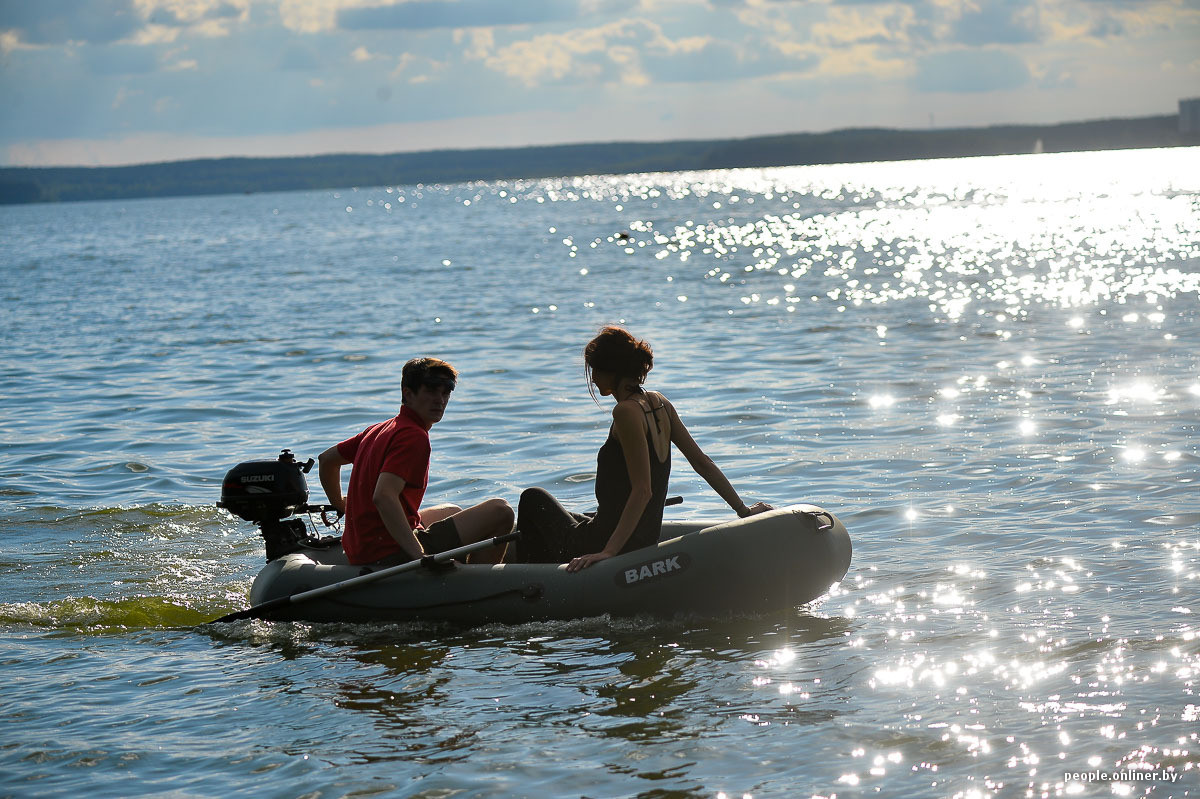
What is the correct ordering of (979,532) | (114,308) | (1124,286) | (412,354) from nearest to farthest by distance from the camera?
1. (979,532)
2. (412,354)
3. (1124,286)
4. (114,308)

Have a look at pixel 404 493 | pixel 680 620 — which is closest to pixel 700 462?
pixel 680 620

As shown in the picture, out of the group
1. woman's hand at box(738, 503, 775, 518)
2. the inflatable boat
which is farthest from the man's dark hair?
woman's hand at box(738, 503, 775, 518)

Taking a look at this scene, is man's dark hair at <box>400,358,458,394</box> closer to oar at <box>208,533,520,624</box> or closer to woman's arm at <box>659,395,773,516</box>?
oar at <box>208,533,520,624</box>

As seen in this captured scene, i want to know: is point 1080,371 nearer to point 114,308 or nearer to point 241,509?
point 241,509

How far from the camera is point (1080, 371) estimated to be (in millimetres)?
14953

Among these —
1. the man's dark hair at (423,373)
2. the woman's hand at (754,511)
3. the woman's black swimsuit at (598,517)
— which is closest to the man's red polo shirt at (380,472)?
the man's dark hair at (423,373)

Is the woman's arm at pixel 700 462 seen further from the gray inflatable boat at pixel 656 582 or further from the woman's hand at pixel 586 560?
the woman's hand at pixel 586 560

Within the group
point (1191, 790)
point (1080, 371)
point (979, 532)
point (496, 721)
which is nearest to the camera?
point (1191, 790)

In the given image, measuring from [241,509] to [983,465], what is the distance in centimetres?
588


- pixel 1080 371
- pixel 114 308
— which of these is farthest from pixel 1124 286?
pixel 114 308

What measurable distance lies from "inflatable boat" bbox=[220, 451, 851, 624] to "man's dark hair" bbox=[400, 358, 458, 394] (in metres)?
0.95

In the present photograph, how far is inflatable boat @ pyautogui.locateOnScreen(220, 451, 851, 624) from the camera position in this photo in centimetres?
673

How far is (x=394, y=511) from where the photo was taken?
6.72 meters

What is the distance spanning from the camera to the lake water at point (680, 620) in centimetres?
517
